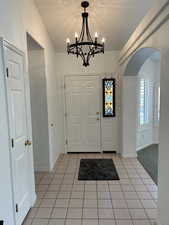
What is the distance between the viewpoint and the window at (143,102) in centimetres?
488

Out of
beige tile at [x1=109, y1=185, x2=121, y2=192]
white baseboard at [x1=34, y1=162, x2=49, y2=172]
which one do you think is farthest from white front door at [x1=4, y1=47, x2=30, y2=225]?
beige tile at [x1=109, y1=185, x2=121, y2=192]

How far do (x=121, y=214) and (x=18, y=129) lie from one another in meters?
1.77

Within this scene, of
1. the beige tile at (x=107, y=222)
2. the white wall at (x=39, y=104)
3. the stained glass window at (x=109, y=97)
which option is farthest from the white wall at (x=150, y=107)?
the beige tile at (x=107, y=222)

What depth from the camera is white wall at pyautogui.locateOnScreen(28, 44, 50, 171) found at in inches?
135

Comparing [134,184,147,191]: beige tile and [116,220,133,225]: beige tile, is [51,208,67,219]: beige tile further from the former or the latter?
[134,184,147,191]: beige tile

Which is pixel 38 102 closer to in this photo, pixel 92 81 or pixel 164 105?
pixel 92 81

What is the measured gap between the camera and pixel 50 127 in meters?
3.70

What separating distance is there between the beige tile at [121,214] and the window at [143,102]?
3014 mm

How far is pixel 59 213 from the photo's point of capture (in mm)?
2338

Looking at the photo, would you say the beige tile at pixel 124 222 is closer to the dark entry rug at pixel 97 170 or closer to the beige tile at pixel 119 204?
the beige tile at pixel 119 204

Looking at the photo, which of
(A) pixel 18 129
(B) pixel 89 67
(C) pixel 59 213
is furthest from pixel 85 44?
(C) pixel 59 213

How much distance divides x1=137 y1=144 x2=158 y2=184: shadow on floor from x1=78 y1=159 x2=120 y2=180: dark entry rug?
71cm

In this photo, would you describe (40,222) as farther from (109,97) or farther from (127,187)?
(109,97)

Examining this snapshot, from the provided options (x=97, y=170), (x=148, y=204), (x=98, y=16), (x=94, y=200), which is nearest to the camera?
(x=148, y=204)
